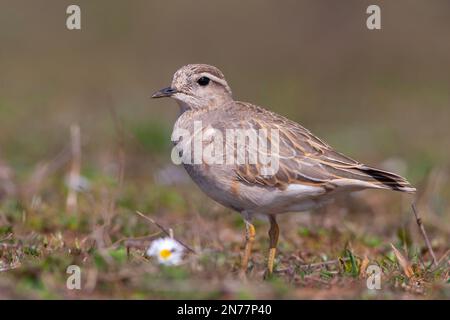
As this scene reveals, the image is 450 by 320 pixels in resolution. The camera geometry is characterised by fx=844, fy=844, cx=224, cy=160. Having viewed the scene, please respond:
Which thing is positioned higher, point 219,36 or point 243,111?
point 219,36

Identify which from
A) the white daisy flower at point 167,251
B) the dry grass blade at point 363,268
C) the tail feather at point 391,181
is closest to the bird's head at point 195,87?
the white daisy flower at point 167,251

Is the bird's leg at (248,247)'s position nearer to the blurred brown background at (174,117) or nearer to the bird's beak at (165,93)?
the blurred brown background at (174,117)

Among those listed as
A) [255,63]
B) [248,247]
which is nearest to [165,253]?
[248,247]

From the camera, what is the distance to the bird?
6.81m

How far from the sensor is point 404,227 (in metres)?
8.59

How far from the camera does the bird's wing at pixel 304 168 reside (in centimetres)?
681

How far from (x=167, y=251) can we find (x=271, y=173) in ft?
3.61

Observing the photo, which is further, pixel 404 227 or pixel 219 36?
pixel 219 36

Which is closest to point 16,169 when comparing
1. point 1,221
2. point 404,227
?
point 1,221

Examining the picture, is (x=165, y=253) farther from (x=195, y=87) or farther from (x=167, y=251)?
(x=195, y=87)

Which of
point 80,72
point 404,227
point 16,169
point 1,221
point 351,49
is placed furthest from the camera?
point 351,49

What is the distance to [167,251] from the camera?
6.36 m
